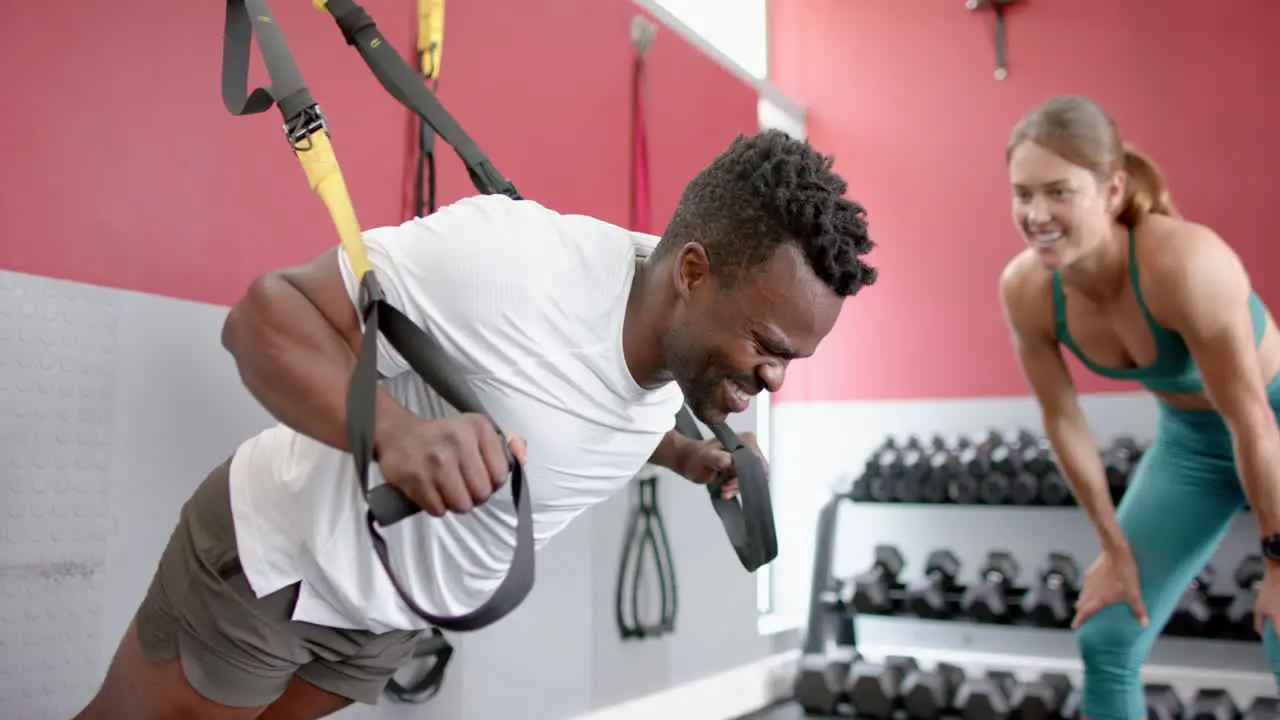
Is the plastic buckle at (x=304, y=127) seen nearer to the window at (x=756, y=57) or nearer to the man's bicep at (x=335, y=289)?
the man's bicep at (x=335, y=289)

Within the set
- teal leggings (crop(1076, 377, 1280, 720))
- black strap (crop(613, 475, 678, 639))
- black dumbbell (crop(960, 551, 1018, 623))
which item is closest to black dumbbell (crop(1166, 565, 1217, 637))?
black dumbbell (crop(960, 551, 1018, 623))

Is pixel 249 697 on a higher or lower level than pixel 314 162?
lower

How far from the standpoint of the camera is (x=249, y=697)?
1.08 metres

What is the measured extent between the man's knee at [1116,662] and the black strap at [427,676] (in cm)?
126

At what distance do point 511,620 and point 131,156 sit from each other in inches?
49.2

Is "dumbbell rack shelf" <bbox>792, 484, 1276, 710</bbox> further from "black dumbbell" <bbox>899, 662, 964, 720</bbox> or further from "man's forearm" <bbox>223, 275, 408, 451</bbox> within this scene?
"man's forearm" <bbox>223, 275, 408, 451</bbox>

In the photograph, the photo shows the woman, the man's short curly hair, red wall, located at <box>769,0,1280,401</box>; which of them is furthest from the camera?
red wall, located at <box>769,0,1280,401</box>

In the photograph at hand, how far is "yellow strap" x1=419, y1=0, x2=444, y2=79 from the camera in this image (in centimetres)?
160

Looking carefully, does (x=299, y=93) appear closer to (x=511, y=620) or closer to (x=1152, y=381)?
(x=511, y=620)

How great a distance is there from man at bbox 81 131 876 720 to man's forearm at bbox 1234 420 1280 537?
112cm

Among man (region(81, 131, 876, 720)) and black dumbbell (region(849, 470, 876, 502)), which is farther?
black dumbbell (region(849, 470, 876, 502))

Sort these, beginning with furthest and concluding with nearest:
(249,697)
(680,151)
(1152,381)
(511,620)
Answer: (680,151), (511,620), (1152,381), (249,697)

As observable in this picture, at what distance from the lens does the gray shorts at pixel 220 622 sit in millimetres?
1043

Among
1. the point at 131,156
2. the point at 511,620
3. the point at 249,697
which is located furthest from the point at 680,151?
the point at 249,697
